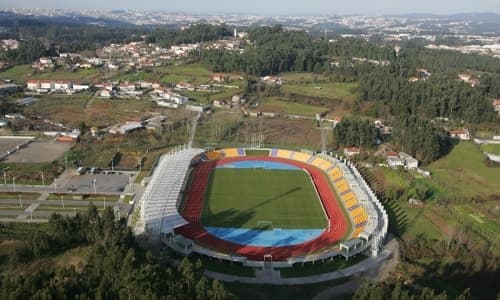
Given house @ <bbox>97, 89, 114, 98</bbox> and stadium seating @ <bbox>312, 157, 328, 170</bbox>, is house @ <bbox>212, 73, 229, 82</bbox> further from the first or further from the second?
stadium seating @ <bbox>312, 157, 328, 170</bbox>

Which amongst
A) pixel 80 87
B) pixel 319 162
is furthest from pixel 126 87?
pixel 319 162

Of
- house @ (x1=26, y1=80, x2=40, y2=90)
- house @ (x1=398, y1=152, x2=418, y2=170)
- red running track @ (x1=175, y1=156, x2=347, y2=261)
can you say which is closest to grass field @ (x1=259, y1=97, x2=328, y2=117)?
house @ (x1=398, y1=152, x2=418, y2=170)

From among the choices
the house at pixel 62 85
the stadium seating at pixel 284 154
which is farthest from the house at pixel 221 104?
the house at pixel 62 85

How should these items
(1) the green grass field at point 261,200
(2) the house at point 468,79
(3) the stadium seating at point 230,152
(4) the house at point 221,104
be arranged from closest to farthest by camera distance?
(1) the green grass field at point 261,200 → (3) the stadium seating at point 230,152 → (4) the house at point 221,104 → (2) the house at point 468,79

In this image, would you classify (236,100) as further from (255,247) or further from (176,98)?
(255,247)

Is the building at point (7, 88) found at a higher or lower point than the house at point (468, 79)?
lower

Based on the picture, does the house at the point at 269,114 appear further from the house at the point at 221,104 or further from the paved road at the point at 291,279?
the paved road at the point at 291,279
